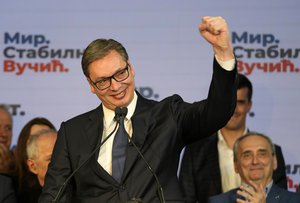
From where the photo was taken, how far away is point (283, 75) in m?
5.66

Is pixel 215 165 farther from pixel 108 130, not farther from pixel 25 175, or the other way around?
pixel 108 130

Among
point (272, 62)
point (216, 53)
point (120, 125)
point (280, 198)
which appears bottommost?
point (280, 198)

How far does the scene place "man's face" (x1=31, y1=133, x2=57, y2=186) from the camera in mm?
4742

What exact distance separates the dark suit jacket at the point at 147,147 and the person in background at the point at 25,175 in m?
1.66

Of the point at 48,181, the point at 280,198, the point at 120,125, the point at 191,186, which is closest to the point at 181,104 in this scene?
the point at 120,125

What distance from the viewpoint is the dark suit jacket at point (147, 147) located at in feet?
9.55

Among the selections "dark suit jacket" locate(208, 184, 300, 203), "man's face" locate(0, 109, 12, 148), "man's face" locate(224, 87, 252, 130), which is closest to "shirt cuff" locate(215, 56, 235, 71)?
"dark suit jacket" locate(208, 184, 300, 203)

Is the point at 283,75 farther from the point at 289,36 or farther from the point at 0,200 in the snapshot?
the point at 0,200

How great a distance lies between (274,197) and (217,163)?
0.71m

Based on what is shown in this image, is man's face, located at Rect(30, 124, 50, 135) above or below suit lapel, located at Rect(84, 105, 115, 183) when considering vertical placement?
above

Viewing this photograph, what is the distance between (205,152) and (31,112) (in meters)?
1.48

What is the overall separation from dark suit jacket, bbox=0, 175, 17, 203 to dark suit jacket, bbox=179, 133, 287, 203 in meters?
1.17

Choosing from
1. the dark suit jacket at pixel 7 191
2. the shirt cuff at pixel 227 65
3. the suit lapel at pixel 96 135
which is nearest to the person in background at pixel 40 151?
the dark suit jacket at pixel 7 191

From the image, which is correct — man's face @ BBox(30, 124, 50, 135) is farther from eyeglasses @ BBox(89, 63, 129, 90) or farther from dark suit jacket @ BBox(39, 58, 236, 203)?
eyeglasses @ BBox(89, 63, 129, 90)
